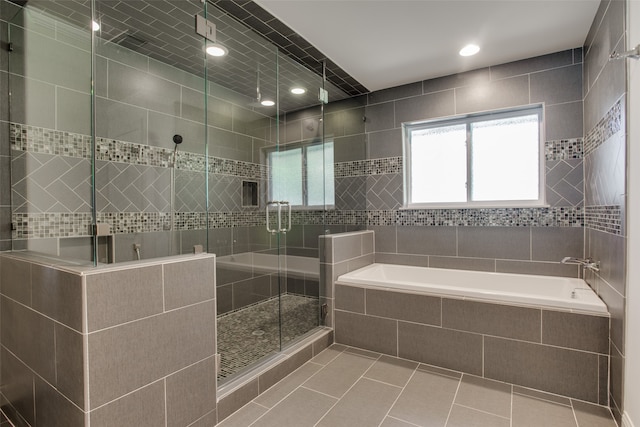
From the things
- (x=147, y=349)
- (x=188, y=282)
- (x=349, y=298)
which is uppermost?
(x=188, y=282)

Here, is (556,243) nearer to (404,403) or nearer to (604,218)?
(604,218)

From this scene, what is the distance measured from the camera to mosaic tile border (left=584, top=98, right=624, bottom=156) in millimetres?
1702

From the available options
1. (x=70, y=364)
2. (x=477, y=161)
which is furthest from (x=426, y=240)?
(x=70, y=364)

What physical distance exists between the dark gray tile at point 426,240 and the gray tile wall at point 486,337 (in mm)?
956

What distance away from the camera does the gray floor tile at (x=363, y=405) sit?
172 centimetres

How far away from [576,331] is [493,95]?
7.02 ft

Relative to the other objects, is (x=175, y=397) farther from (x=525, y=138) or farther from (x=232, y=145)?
(x=525, y=138)

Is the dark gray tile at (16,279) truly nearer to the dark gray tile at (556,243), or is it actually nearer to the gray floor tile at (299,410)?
the gray floor tile at (299,410)

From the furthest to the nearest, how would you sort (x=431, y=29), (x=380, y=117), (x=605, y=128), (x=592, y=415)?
(x=380, y=117)
(x=431, y=29)
(x=605, y=128)
(x=592, y=415)

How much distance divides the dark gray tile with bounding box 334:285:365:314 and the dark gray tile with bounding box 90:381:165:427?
164cm

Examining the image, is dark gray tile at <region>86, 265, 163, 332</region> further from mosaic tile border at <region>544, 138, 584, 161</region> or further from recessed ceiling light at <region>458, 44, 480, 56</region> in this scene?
mosaic tile border at <region>544, 138, 584, 161</region>

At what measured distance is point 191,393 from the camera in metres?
1.55

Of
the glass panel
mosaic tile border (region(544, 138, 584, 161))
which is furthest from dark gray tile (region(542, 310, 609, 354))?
the glass panel

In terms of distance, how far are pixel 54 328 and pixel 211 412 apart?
0.88 metres
